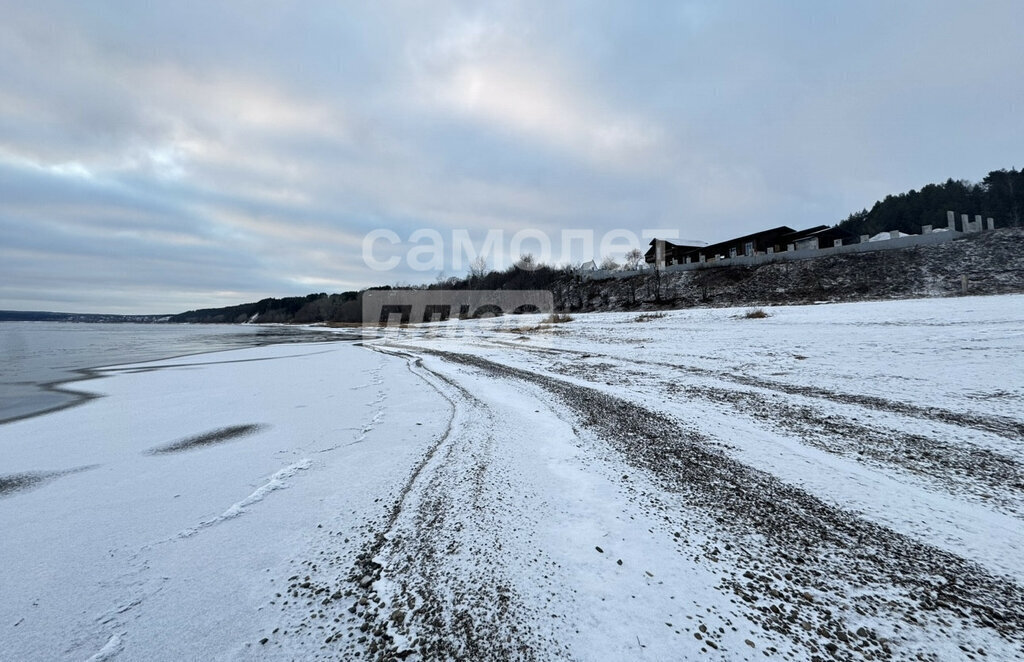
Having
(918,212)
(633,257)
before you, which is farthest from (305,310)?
(918,212)

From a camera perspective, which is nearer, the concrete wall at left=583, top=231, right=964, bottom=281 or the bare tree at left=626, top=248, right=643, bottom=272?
the concrete wall at left=583, top=231, right=964, bottom=281

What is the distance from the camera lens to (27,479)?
4.54 metres

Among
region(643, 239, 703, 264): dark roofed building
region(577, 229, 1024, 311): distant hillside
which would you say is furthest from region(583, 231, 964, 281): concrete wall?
region(643, 239, 703, 264): dark roofed building

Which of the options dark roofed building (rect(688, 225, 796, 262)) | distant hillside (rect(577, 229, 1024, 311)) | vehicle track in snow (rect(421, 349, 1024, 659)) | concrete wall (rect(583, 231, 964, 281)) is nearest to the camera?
vehicle track in snow (rect(421, 349, 1024, 659))

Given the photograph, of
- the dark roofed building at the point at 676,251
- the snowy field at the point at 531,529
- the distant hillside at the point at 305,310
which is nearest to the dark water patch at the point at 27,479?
the snowy field at the point at 531,529

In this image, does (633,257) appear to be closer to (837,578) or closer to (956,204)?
(956,204)

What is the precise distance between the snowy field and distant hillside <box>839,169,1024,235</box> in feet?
232

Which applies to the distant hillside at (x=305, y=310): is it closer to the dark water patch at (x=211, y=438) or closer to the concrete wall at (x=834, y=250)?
the concrete wall at (x=834, y=250)

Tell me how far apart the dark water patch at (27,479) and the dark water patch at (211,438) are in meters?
0.71

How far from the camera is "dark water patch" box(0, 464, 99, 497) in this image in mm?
4273

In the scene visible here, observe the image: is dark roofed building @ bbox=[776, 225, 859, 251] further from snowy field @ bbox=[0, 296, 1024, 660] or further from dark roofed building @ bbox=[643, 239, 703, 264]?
snowy field @ bbox=[0, 296, 1024, 660]

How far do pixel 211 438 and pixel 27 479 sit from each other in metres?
1.79

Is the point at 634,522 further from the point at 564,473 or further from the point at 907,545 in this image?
the point at 907,545

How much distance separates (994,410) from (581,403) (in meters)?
6.45
